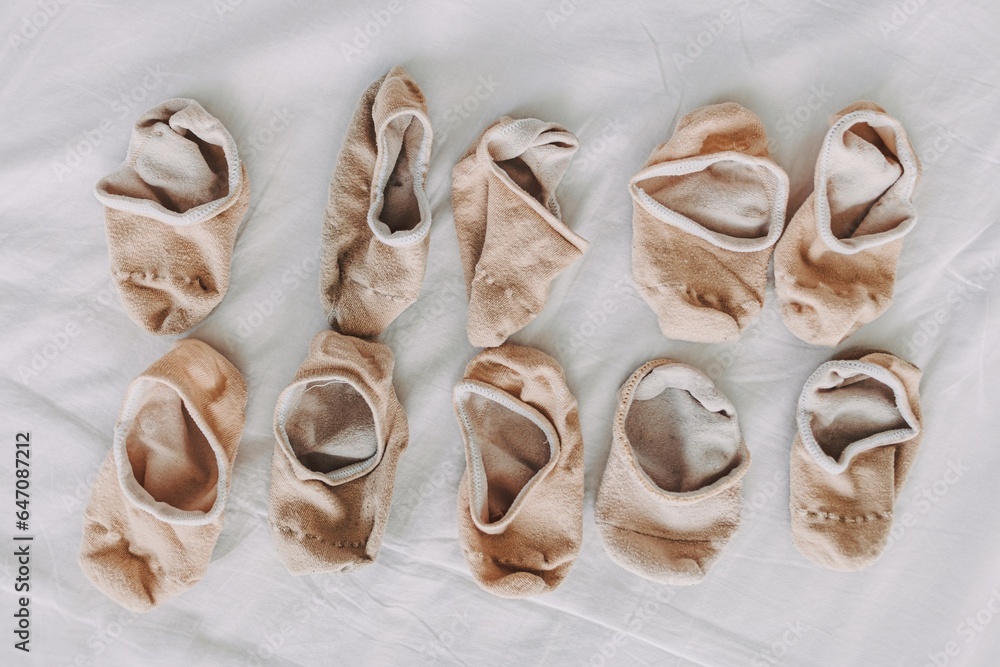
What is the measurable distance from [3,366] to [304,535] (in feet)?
2.18

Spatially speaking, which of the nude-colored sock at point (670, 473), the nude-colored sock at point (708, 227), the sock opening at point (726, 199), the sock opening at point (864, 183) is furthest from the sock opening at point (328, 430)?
the sock opening at point (864, 183)

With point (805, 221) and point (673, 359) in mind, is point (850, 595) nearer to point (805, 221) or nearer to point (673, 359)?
point (673, 359)

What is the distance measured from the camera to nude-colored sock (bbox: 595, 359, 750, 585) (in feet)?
4.07

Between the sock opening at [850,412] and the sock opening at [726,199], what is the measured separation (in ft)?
1.09

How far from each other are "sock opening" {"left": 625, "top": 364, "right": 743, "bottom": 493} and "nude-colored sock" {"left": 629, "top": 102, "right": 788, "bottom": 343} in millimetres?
94

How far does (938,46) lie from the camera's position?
1.23 m

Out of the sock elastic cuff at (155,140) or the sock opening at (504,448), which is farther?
the sock opening at (504,448)

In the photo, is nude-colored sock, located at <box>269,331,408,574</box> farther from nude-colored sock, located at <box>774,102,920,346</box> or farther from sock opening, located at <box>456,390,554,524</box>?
nude-colored sock, located at <box>774,102,920,346</box>

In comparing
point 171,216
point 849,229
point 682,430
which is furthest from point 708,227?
point 171,216

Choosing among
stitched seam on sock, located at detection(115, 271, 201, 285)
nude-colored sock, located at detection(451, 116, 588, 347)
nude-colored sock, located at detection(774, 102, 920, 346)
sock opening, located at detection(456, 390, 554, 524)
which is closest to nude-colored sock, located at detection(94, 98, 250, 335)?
stitched seam on sock, located at detection(115, 271, 201, 285)

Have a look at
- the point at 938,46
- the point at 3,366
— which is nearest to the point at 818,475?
the point at 938,46

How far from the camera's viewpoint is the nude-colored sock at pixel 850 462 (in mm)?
1247

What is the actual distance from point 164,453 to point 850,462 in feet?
4.17

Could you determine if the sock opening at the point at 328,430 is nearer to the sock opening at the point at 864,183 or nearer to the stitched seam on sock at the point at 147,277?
the stitched seam on sock at the point at 147,277
